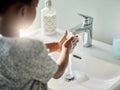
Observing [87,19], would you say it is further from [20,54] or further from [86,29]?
[20,54]

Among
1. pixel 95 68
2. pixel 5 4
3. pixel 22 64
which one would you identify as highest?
pixel 5 4

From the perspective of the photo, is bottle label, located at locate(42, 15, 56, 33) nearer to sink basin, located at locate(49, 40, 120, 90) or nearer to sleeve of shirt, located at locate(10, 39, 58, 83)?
sink basin, located at locate(49, 40, 120, 90)

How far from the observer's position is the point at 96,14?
4.67 feet

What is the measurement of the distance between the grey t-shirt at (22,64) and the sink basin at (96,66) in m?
0.26

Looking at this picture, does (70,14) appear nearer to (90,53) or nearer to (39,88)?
(90,53)

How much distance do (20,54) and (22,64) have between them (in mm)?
32

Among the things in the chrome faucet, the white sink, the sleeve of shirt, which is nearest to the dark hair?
the sleeve of shirt

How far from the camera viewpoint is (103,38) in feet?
4.74

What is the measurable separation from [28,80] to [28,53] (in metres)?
0.09

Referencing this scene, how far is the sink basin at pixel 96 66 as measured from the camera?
4.12 feet

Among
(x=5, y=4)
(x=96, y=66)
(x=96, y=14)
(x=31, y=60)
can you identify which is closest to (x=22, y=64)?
(x=31, y=60)

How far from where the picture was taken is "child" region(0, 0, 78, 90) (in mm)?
887

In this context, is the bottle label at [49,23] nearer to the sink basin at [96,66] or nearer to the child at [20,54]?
the sink basin at [96,66]

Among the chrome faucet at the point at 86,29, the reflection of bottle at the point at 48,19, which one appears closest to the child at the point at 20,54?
the chrome faucet at the point at 86,29
